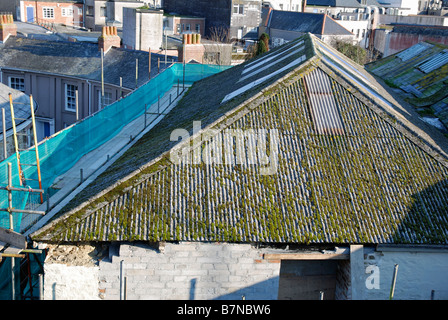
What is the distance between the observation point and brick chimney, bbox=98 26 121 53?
3522cm

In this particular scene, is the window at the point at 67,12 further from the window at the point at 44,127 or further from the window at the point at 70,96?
the window at the point at 70,96

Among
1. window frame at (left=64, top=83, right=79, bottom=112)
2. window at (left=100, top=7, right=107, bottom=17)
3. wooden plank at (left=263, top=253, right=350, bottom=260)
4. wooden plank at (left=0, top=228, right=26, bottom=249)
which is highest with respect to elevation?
window at (left=100, top=7, right=107, bottom=17)

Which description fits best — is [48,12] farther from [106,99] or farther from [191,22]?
[106,99]

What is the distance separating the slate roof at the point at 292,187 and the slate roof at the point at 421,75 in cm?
772

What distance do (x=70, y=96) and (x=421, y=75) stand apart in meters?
20.9

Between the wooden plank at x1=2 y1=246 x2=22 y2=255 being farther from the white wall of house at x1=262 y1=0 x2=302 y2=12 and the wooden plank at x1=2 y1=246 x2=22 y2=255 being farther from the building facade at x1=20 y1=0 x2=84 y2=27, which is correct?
the white wall of house at x1=262 y1=0 x2=302 y2=12

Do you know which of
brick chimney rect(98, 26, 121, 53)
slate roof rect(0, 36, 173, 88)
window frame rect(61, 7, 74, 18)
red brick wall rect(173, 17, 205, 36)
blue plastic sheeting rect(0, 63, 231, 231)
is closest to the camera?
blue plastic sheeting rect(0, 63, 231, 231)

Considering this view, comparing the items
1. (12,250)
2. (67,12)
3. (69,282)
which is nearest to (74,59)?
(12,250)

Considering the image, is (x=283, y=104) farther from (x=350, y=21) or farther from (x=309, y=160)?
(x=350, y=21)

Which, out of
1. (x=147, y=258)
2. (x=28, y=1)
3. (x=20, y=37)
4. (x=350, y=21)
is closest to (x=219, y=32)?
(x=350, y=21)

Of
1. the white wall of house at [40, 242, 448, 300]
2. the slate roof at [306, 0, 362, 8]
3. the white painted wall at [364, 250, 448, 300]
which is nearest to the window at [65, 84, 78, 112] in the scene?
the white wall of house at [40, 242, 448, 300]

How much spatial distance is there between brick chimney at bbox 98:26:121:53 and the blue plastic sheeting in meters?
5.35

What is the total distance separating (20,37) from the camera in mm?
38125

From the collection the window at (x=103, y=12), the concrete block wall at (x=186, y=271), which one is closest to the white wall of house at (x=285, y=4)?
the window at (x=103, y=12)
